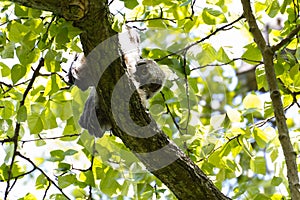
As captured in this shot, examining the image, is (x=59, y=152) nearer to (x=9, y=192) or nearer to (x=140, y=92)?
(x=9, y=192)

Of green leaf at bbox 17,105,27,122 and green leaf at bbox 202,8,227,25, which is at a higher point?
green leaf at bbox 202,8,227,25

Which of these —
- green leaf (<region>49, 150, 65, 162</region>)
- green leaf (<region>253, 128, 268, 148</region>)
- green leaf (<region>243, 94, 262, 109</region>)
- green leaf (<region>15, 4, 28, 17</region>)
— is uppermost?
green leaf (<region>15, 4, 28, 17</region>)

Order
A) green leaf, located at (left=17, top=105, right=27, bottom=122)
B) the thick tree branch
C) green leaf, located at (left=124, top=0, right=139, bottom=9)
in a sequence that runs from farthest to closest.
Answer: green leaf, located at (left=17, top=105, right=27, bottom=122) → green leaf, located at (left=124, top=0, right=139, bottom=9) → the thick tree branch

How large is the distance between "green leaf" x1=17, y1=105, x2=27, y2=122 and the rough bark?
20cm

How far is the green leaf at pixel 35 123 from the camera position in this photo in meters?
1.26

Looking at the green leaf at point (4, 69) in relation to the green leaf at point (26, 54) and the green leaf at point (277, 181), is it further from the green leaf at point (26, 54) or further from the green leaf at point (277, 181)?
the green leaf at point (277, 181)

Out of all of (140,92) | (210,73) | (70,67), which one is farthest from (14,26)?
(210,73)

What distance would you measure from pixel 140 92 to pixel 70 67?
0.15m

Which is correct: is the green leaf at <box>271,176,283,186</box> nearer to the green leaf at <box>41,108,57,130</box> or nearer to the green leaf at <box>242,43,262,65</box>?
the green leaf at <box>242,43,262,65</box>

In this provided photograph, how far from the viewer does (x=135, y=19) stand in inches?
48.8

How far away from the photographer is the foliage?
3.83ft

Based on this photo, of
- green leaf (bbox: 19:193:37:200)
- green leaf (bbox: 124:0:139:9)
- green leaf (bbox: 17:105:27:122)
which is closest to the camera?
green leaf (bbox: 124:0:139:9)

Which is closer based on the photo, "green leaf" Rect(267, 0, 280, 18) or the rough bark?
the rough bark

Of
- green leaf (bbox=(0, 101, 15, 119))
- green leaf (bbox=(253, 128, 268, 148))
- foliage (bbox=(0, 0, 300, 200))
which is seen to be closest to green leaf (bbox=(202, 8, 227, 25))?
foliage (bbox=(0, 0, 300, 200))
